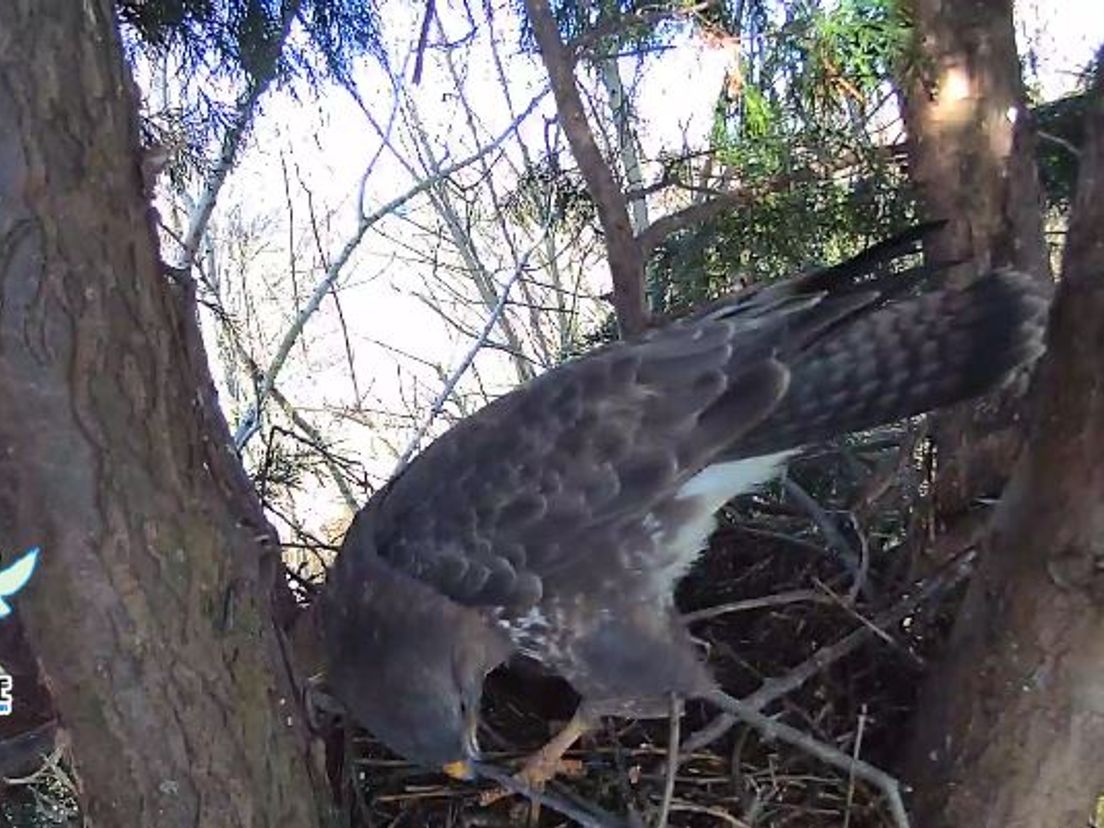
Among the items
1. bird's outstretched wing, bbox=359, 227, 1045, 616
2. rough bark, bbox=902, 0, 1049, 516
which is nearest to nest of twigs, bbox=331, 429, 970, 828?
rough bark, bbox=902, 0, 1049, 516

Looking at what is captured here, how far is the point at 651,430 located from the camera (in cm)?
190

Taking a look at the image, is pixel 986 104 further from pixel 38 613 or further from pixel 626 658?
pixel 38 613

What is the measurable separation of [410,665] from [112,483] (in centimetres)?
56

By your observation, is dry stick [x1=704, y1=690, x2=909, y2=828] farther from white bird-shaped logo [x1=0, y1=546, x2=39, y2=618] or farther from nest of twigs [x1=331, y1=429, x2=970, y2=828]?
white bird-shaped logo [x1=0, y1=546, x2=39, y2=618]

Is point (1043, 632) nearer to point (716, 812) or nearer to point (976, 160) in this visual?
point (716, 812)

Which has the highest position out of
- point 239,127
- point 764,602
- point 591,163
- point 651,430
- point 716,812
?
point 239,127

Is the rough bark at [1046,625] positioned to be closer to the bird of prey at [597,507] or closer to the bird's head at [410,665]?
the bird of prey at [597,507]

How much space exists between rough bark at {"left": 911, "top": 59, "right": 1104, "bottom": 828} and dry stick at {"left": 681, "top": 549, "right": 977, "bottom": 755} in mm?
205

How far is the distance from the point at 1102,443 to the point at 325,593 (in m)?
1.08

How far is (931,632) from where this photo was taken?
2.07m

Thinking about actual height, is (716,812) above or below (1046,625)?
below

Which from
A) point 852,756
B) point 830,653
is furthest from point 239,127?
point 852,756

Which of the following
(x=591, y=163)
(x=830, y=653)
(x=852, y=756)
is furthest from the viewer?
(x=591, y=163)

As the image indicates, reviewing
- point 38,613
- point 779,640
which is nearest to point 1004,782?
point 779,640
